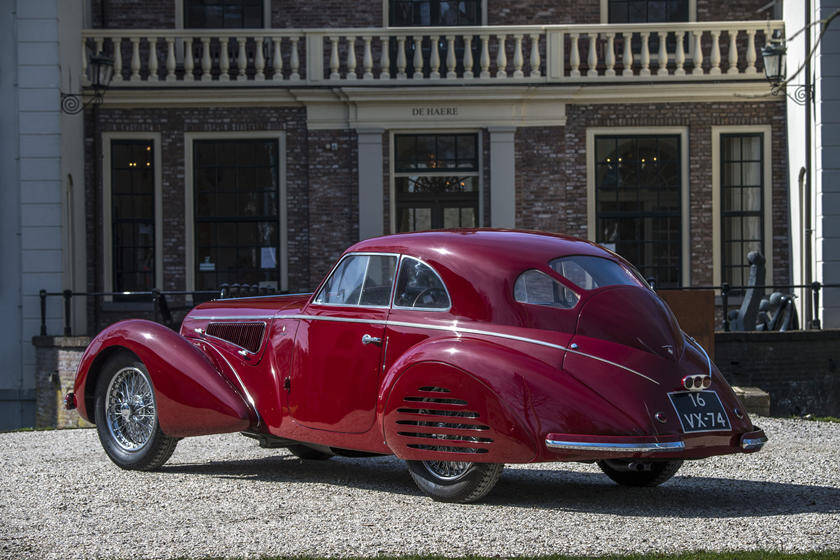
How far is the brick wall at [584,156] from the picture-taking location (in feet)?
64.1

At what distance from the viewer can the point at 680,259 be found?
19.6 m

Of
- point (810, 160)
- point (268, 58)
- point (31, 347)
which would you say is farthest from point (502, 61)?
point (31, 347)

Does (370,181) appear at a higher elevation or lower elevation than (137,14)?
lower

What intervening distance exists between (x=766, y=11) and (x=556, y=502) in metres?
16.1

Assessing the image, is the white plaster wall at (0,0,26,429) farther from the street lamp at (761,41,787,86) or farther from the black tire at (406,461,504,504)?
the black tire at (406,461,504,504)

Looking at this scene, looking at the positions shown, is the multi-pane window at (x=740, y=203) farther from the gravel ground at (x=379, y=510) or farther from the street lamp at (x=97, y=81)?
the gravel ground at (x=379, y=510)

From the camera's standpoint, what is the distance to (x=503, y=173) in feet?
64.5

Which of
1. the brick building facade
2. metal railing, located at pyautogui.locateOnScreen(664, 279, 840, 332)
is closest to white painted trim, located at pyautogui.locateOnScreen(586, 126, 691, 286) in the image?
the brick building facade

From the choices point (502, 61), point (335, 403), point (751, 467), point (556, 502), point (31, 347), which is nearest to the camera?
point (556, 502)

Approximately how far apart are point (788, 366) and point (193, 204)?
33.9ft

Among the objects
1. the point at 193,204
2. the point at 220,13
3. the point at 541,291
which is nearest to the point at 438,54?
the point at 220,13

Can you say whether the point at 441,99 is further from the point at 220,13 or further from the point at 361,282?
the point at 361,282

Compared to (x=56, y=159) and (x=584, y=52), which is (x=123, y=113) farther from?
(x=584, y=52)

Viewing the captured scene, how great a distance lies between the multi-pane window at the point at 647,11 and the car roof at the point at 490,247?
49.1 ft
